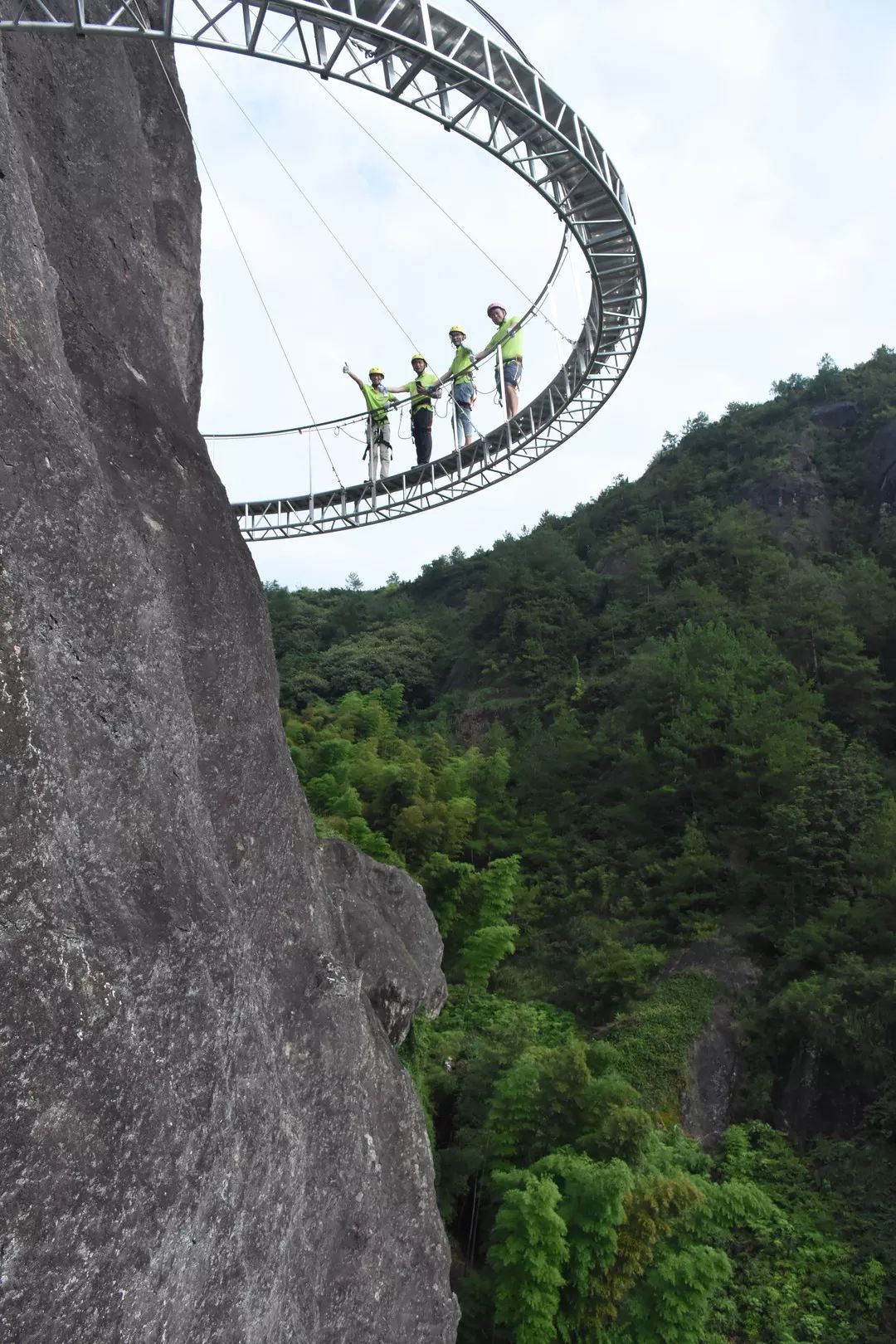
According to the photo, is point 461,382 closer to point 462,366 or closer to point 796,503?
point 462,366

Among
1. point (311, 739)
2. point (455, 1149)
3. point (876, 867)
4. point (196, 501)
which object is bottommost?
point (455, 1149)

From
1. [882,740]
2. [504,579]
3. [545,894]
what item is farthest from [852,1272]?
[504,579]

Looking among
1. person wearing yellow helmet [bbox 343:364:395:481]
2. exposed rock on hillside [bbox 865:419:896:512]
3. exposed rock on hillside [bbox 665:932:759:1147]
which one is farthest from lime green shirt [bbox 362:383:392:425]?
exposed rock on hillside [bbox 865:419:896:512]

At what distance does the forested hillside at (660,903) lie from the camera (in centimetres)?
1434

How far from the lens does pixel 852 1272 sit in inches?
608

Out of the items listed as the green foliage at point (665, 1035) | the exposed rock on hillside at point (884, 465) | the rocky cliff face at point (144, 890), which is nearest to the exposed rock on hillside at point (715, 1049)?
the green foliage at point (665, 1035)

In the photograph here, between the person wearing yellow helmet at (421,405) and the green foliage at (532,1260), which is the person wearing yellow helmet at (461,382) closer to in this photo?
the person wearing yellow helmet at (421,405)

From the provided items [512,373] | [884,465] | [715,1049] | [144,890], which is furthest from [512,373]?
[884,465]

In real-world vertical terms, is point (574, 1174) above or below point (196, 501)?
below

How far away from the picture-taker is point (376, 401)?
58.0 feet

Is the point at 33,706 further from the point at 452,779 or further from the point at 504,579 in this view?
the point at 504,579

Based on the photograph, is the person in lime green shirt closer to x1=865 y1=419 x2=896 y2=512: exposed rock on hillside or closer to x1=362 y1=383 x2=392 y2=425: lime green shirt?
x1=362 y1=383 x2=392 y2=425: lime green shirt

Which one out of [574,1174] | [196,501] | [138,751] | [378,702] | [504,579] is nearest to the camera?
[138,751]

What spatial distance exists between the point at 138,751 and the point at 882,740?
26.2 m
